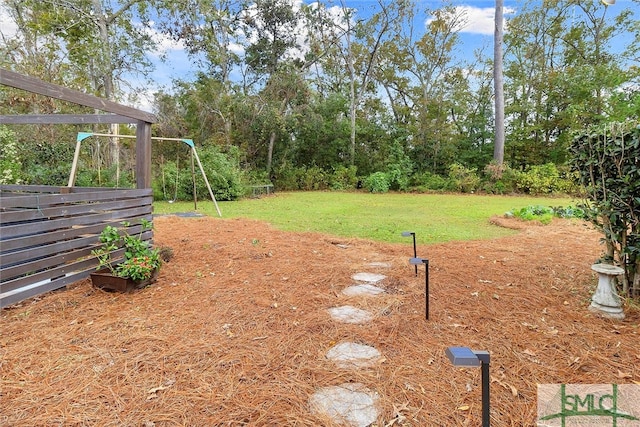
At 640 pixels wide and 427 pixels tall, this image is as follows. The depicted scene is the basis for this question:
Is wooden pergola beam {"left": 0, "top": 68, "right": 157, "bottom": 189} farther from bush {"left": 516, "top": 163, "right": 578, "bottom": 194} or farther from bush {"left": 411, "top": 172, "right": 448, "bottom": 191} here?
bush {"left": 516, "top": 163, "right": 578, "bottom": 194}

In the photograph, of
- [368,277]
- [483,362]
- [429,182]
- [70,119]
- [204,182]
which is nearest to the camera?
[483,362]

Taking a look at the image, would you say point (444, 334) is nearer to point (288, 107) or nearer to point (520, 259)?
point (520, 259)

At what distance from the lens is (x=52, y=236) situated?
2.91 metres

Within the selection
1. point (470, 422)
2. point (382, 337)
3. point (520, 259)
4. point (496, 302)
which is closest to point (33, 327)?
point (382, 337)

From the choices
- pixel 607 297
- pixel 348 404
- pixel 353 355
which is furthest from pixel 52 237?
pixel 607 297

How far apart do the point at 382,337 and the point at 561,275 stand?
2388 millimetres

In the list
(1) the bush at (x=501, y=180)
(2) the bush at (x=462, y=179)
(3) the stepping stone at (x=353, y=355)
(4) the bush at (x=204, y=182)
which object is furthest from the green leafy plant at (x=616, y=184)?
(1) the bush at (x=501, y=180)

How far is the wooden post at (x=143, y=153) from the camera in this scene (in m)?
3.72

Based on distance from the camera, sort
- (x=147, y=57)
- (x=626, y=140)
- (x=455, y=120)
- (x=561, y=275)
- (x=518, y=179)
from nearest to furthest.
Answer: (x=626, y=140)
(x=561, y=275)
(x=147, y=57)
(x=518, y=179)
(x=455, y=120)

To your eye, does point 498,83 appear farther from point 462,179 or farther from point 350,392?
point 350,392

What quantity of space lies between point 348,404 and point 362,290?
60.7 inches

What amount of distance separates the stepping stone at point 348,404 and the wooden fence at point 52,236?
2.51 metres

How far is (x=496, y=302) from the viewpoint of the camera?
2.79 m

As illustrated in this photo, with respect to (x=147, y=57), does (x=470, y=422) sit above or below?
below
